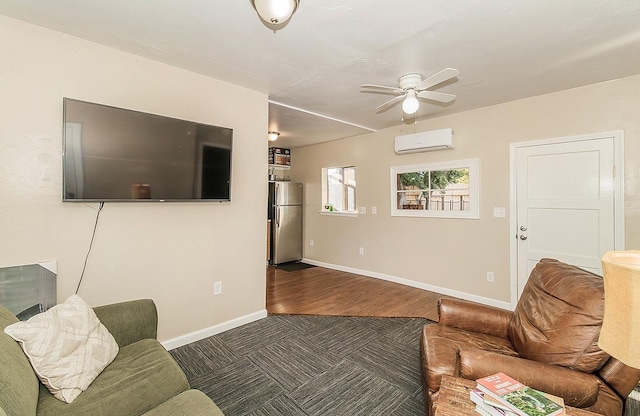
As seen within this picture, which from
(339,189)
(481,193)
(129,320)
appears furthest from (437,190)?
(129,320)

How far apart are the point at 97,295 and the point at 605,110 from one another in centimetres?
494

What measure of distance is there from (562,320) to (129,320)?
2523 millimetres

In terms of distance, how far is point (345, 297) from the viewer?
3.95m

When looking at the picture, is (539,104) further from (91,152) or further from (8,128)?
(8,128)

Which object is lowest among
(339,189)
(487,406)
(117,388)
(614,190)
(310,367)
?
(310,367)

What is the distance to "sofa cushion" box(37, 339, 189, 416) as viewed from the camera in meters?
1.22

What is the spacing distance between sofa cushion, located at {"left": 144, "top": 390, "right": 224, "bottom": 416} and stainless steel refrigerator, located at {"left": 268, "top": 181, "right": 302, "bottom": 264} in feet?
14.8

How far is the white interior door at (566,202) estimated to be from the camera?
9.49 feet

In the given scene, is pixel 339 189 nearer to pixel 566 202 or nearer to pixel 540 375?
pixel 566 202

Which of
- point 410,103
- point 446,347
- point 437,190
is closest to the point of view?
point 446,347

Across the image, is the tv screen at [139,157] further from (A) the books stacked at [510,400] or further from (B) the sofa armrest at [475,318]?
(A) the books stacked at [510,400]

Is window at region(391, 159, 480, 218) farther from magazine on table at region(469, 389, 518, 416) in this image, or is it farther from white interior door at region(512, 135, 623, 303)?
magazine on table at region(469, 389, 518, 416)

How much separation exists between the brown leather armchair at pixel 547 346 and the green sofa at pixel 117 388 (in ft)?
4.05

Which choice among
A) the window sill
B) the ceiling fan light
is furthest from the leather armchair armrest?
the window sill
